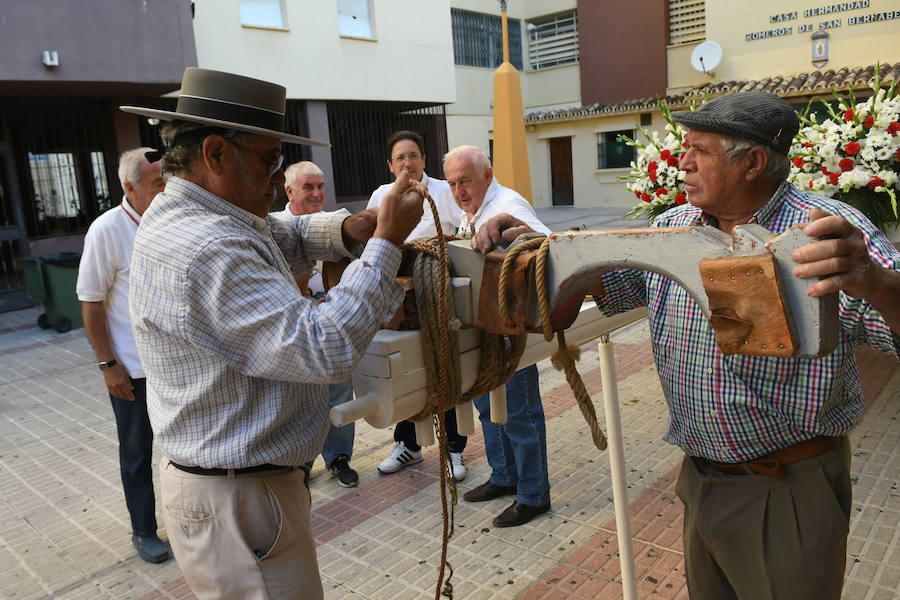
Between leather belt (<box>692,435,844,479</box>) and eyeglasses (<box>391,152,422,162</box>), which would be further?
eyeglasses (<box>391,152,422,162</box>)

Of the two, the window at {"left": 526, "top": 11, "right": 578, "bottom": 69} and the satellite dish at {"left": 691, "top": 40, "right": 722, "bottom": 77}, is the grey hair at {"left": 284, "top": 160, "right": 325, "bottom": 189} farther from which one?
the window at {"left": 526, "top": 11, "right": 578, "bottom": 69}

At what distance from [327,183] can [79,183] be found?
4.16 m

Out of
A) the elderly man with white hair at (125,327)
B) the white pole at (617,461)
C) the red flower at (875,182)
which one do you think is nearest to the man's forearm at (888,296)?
the white pole at (617,461)

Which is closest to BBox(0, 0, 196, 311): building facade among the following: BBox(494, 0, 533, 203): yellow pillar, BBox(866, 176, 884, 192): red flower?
BBox(494, 0, 533, 203): yellow pillar

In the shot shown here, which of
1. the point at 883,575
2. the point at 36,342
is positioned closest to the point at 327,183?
the point at 36,342

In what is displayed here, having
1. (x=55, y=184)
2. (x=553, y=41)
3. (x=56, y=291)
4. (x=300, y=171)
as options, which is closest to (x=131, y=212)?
(x=300, y=171)

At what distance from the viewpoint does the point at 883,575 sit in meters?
2.92

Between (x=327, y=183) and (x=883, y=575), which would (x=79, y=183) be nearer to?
(x=327, y=183)

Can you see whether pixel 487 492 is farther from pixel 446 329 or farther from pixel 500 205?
pixel 446 329

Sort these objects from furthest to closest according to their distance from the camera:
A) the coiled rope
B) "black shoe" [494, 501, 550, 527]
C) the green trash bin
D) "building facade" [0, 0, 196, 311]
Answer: "building facade" [0, 0, 196, 311] < the green trash bin < "black shoe" [494, 501, 550, 527] < the coiled rope

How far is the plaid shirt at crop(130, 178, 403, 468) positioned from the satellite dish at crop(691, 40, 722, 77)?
17.9 metres

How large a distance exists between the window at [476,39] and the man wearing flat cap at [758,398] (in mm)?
19253

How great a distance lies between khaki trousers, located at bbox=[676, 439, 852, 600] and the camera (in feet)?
5.76

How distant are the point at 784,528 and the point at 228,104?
1.73 metres
